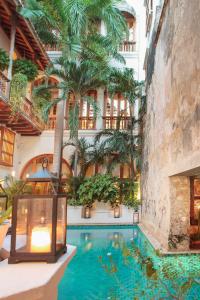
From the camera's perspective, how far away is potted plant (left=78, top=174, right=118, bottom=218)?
13.2 metres

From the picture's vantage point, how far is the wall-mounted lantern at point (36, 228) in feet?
5.65

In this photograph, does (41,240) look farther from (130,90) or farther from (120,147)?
(130,90)

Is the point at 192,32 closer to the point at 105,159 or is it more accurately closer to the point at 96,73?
the point at 96,73

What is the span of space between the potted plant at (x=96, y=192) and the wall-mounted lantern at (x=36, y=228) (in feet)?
37.0

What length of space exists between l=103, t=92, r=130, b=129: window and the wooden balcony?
3.86 meters

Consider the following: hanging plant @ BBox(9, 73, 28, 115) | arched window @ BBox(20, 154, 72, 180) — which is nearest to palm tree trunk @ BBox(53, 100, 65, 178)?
arched window @ BBox(20, 154, 72, 180)

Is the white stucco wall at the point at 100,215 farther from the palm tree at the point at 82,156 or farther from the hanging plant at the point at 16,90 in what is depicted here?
the hanging plant at the point at 16,90

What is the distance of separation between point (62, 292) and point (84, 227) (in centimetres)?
841

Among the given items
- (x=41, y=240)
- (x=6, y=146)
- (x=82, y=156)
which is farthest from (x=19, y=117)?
(x=41, y=240)

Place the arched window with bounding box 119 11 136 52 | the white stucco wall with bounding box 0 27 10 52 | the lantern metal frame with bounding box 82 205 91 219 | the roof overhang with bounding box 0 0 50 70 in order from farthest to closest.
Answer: the arched window with bounding box 119 11 136 52 → the lantern metal frame with bounding box 82 205 91 219 → the white stucco wall with bounding box 0 27 10 52 → the roof overhang with bounding box 0 0 50 70

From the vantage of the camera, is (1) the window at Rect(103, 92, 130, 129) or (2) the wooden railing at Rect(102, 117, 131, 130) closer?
(2) the wooden railing at Rect(102, 117, 131, 130)

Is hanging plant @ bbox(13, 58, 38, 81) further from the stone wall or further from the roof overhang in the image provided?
the stone wall

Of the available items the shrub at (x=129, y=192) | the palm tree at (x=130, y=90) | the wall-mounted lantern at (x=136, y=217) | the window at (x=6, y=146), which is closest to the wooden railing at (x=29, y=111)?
the window at (x=6, y=146)

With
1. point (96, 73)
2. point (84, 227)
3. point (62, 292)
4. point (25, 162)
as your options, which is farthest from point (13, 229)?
point (25, 162)
